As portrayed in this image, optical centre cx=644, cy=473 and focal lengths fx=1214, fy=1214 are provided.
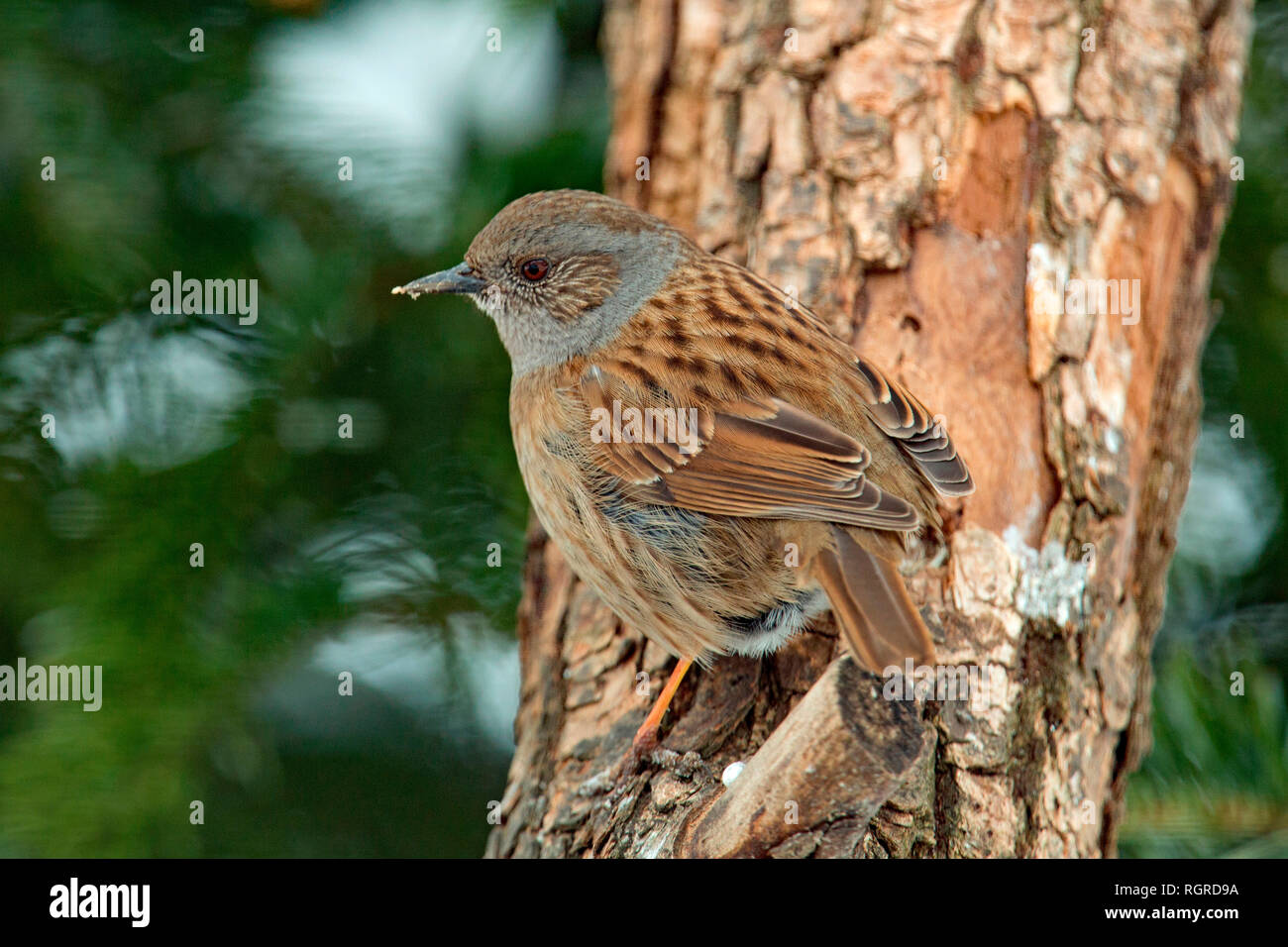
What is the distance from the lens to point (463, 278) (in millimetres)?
3891

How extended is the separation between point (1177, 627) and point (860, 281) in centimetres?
177

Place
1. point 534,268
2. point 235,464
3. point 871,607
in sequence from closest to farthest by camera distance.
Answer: point 871,607
point 235,464
point 534,268

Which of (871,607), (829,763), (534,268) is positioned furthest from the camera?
(534,268)

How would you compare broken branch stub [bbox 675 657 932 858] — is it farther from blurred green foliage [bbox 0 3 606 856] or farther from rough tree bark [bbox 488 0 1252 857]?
blurred green foliage [bbox 0 3 606 856]

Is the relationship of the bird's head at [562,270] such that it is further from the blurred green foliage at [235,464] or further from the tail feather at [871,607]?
the tail feather at [871,607]

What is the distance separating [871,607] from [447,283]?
1768 millimetres

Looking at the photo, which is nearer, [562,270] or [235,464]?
[235,464]

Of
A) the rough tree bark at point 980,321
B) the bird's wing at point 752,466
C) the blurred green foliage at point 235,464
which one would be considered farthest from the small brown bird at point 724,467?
the blurred green foliage at point 235,464

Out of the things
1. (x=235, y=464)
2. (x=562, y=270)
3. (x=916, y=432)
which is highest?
(x=562, y=270)

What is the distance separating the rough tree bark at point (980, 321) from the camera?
10.2ft

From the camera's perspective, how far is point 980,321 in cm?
357

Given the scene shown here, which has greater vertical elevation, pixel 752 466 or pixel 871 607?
pixel 752 466

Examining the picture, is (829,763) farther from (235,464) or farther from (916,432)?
(235,464)

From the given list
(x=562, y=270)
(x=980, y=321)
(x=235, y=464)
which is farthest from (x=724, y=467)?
(x=235, y=464)
